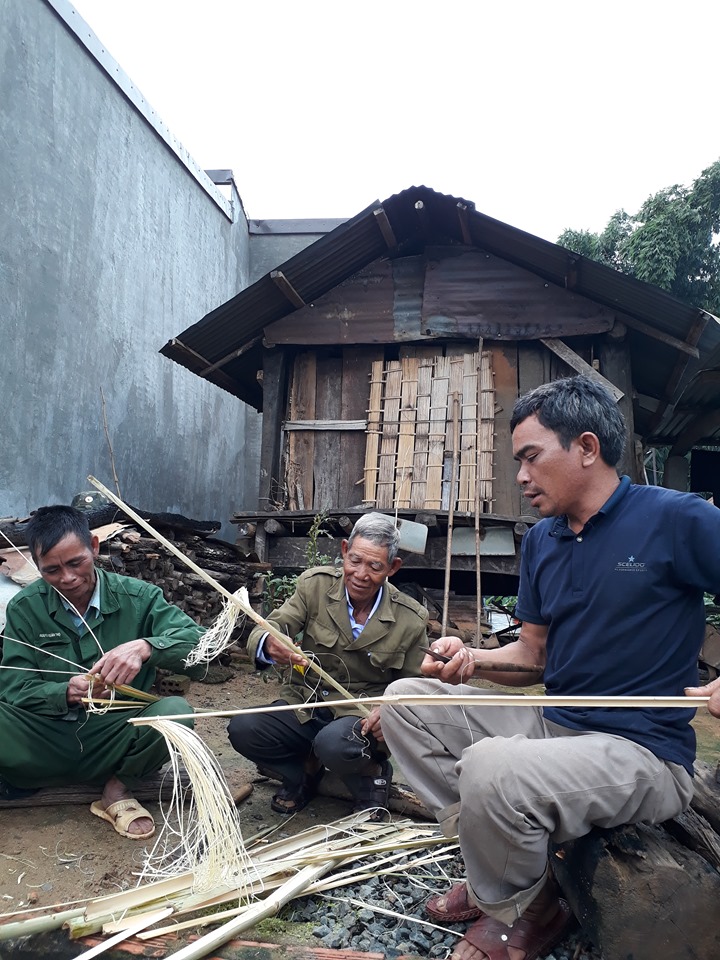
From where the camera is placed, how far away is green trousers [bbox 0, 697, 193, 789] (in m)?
2.97

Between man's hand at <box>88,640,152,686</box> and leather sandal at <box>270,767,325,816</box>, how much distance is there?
0.99 meters

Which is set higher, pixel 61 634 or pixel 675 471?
pixel 675 471

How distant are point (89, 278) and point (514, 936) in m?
8.27

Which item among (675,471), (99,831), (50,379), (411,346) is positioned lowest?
(99,831)

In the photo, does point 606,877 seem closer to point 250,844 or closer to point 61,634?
point 250,844

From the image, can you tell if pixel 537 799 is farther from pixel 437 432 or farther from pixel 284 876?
pixel 437 432

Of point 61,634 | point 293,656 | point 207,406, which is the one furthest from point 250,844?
point 207,406

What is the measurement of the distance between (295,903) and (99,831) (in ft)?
3.64

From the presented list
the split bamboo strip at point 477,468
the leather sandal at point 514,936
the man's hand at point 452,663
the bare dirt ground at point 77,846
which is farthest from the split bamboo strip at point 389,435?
the leather sandal at point 514,936

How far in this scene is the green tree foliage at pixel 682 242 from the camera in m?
13.6

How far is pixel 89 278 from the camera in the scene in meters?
8.38

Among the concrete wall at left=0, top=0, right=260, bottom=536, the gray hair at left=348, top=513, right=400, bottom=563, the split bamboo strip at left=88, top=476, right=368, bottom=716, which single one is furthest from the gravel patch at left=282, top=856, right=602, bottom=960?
the concrete wall at left=0, top=0, right=260, bottom=536

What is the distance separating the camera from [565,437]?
225 centimetres

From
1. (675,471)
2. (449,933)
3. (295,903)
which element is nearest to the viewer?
(449,933)
